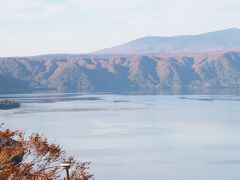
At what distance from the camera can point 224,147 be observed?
3247 centimetres

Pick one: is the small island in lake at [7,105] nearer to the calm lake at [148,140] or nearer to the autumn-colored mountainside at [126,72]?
the calm lake at [148,140]

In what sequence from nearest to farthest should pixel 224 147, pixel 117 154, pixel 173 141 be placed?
1. pixel 117 154
2. pixel 224 147
3. pixel 173 141

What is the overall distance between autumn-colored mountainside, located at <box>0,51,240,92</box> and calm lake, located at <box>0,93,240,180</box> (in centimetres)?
7960

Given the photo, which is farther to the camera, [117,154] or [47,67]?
[47,67]

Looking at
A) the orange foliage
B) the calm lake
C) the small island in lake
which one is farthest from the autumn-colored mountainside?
the orange foliage

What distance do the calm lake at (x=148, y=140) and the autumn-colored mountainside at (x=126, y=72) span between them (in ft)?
261

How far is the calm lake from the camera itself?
24.7m

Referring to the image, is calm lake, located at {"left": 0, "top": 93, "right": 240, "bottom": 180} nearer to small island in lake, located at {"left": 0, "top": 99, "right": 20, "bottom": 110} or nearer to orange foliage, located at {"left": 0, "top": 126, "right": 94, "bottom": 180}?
small island in lake, located at {"left": 0, "top": 99, "right": 20, "bottom": 110}

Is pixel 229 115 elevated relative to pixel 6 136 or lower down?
lower down

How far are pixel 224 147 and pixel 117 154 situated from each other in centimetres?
646

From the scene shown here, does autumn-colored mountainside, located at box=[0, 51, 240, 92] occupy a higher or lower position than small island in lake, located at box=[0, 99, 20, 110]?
lower

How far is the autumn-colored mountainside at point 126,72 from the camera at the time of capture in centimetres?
15000

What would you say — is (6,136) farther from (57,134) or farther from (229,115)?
(229,115)

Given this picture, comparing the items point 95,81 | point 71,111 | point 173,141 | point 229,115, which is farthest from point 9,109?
point 95,81
